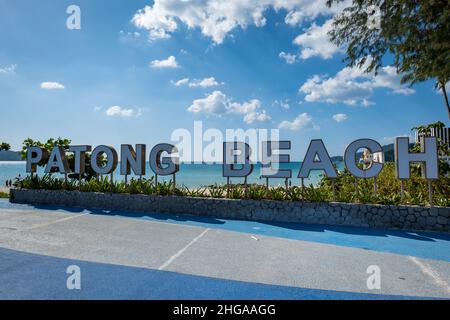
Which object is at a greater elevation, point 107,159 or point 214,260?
point 107,159

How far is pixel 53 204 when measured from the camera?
15.3m

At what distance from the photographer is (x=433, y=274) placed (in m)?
6.05

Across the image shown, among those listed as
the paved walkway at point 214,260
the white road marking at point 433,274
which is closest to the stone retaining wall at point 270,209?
the paved walkway at point 214,260

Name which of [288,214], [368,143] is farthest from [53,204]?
[368,143]

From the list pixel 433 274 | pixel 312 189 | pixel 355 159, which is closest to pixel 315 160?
pixel 312 189

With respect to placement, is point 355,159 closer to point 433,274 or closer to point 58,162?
point 433,274

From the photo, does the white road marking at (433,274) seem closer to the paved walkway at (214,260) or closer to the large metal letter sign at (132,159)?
the paved walkway at (214,260)

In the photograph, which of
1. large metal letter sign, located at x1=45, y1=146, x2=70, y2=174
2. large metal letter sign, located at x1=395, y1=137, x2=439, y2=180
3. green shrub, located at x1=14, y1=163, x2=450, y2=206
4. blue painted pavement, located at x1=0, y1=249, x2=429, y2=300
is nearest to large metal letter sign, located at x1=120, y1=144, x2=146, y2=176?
green shrub, located at x1=14, y1=163, x2=450, y2=206

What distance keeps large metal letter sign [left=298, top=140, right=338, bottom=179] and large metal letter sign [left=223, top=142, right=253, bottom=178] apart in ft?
7.78

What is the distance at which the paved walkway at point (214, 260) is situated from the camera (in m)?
5.11

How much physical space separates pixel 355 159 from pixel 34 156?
1672 centimetres
